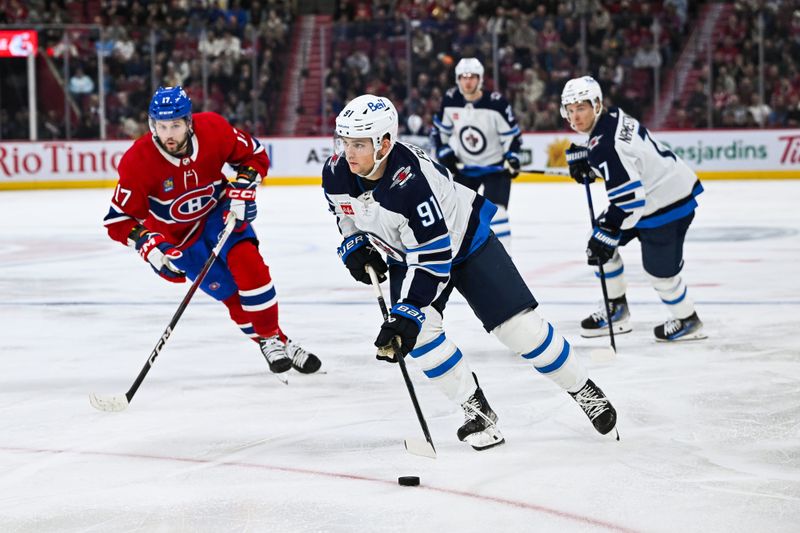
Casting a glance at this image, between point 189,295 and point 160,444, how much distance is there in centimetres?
88

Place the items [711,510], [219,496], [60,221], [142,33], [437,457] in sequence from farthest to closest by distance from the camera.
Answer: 1. [142,33]
2. [60,221]
3. [437,457]
4. [219,496]
5. [711,510]

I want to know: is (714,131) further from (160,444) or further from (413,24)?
(160,444)

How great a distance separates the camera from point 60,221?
1122 cm

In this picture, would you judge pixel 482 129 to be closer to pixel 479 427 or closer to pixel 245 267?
pixel 245 267

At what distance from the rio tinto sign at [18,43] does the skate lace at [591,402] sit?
1352 centimetres

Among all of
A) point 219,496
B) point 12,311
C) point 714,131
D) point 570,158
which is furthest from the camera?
point 714,131

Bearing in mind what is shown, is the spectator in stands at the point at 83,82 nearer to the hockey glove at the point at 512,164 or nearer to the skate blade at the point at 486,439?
the hockey glove at the point at 512,164

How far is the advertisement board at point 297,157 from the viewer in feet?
48.5

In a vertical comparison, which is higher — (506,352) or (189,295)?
(189,295)

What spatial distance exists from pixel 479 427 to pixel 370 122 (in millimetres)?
952

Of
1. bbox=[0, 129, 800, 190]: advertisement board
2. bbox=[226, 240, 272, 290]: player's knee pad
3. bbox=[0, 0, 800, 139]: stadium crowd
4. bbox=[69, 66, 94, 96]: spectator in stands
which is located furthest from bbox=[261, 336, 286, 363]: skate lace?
bbox=[69, 66, 94, 96]: spectator in stands

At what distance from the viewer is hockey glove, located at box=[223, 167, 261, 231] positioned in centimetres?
448

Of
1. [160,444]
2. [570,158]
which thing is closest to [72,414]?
[160,444]

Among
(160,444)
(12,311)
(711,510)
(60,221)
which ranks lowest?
(60,221)
